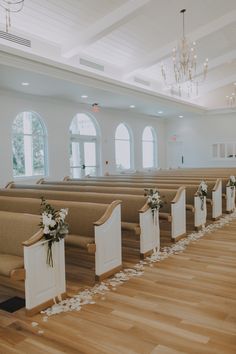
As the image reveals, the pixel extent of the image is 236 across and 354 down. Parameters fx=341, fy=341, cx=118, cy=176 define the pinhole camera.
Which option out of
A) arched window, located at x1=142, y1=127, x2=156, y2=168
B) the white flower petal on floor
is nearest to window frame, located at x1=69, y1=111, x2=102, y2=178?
arched window, located at x1=142, y1=127, x2=156, y2=168

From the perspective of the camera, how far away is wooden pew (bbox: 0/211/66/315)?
2781mm

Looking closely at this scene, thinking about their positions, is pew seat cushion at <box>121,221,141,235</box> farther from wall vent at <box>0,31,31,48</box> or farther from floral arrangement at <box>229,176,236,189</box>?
wall vent at <box>0,31,31,48</box>

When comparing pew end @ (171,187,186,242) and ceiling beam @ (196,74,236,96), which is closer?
pew end @ (171,187,186,242)

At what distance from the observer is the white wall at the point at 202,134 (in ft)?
47.3

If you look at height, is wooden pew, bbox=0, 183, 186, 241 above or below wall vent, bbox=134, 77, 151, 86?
below

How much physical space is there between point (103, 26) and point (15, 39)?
70.7 inches

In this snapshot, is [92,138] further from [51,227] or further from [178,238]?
[51,227]

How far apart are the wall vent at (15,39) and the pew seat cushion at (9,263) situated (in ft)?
16.2

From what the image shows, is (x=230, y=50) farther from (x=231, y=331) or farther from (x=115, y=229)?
(x=231, y=331)

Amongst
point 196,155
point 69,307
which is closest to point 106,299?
point 69,307

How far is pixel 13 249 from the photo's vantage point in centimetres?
320

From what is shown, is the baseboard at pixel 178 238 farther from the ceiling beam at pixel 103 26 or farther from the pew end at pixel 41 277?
the ceiling beam at pixel 103 26

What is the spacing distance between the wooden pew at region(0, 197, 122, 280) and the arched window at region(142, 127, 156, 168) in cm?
1082

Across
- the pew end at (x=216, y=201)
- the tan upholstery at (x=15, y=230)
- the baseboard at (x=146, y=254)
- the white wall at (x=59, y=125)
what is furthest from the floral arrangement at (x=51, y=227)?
the white wall at (x=59, y=125)
